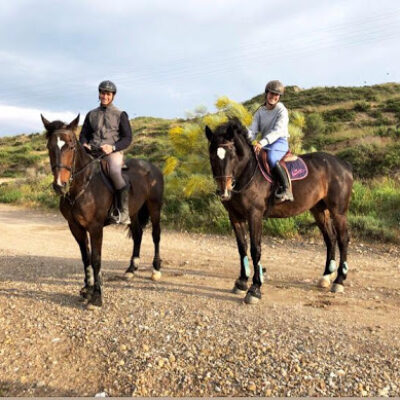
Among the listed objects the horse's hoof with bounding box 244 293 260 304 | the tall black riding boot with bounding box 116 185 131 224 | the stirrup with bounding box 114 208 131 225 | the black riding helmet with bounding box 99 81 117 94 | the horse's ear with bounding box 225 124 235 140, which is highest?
the black riding helmet with bounding box 99 81 117 94

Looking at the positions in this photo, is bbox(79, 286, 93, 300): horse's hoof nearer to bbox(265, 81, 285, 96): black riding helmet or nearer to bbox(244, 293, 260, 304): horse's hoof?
bbox(244, 293, 260, 304): horse's hoof

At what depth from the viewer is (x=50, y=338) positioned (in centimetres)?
396

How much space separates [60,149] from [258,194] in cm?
280

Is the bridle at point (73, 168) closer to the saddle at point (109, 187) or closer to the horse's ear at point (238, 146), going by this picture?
the saddle at point (109, 187)

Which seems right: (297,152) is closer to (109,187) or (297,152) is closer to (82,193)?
(109,187)

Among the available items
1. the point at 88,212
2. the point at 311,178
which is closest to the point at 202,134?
the point at 311,178

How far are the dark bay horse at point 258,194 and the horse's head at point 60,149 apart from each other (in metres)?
1.81

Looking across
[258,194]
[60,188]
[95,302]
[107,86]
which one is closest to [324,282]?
[258,194]

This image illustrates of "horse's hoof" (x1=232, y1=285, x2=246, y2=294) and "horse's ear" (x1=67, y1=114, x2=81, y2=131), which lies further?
"horse's hoof" (x1=232, y1=285, x2=246, y2=294)

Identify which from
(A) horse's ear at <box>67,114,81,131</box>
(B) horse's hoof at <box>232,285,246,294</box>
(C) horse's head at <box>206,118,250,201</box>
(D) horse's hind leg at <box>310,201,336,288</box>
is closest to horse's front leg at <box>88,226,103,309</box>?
(A) horse's ear at <box>67,114,81,131</box>

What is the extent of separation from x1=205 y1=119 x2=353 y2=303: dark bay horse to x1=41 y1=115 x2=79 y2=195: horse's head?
71.3 inches

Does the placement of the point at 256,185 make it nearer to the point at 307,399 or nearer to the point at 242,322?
the point at 242,322

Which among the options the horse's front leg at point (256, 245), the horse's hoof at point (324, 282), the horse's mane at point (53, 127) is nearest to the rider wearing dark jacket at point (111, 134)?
the horse's mane at point (53, 127)

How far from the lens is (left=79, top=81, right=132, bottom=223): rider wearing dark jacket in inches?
208
